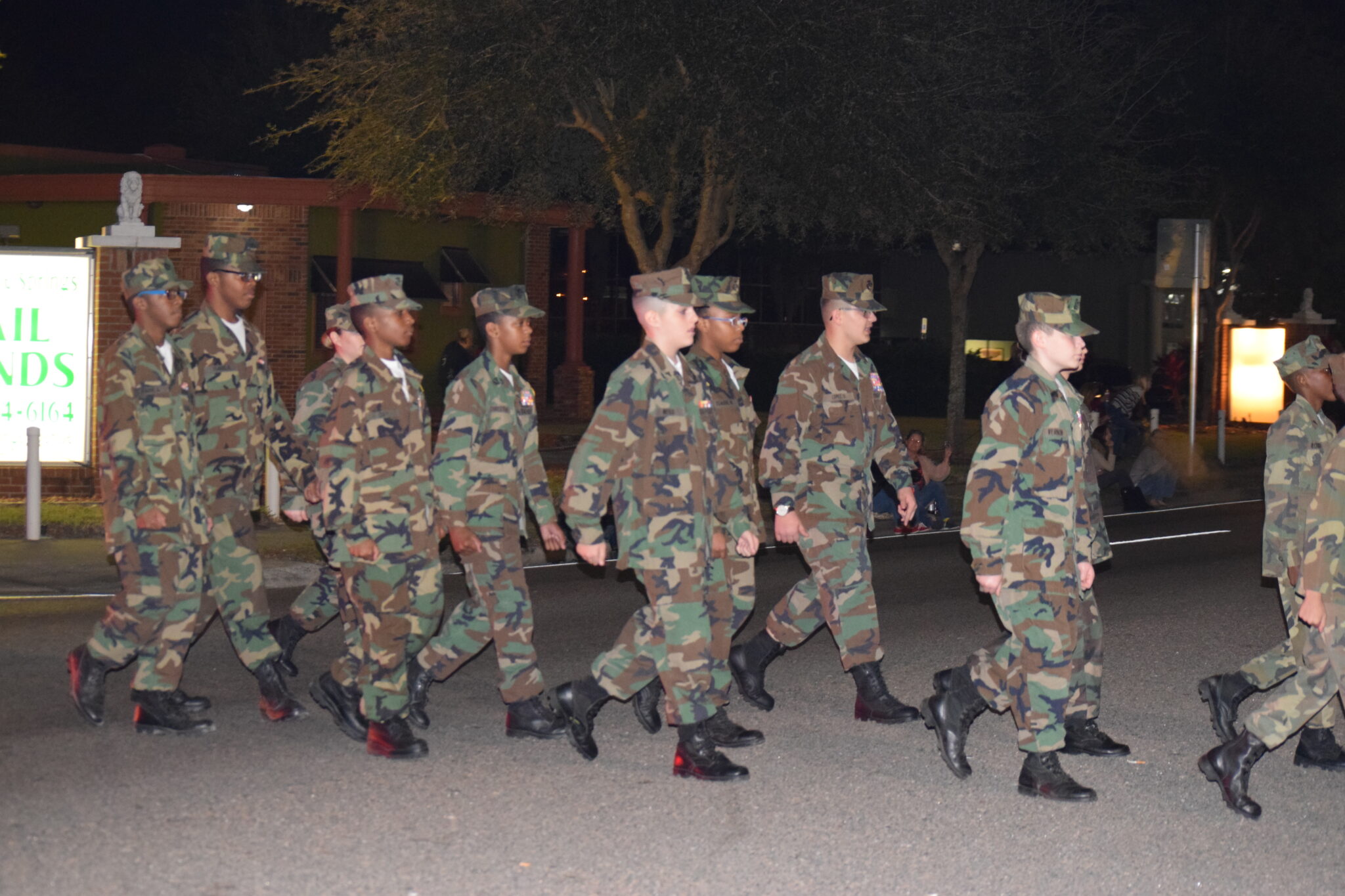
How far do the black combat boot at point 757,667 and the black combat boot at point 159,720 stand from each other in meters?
2.53

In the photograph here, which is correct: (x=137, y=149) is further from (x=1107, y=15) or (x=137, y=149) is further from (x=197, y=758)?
(x=197, y=758)

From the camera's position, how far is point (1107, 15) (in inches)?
931

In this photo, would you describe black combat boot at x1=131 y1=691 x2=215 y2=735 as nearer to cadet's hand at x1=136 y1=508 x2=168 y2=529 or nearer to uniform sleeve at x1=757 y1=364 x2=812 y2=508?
cadet's hand at x1=136 y1=508 x2=168 y2=529

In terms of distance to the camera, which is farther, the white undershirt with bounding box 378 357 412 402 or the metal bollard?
the metal bollard

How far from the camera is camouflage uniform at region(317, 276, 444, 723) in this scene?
6777 millimetres

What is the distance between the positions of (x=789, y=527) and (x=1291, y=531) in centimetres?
223

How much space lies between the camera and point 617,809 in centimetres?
614

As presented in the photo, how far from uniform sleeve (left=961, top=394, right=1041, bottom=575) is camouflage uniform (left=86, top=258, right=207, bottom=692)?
3.40 meters

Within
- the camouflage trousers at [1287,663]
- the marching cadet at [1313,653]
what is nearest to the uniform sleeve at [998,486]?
the marching cadet at [1313,653]

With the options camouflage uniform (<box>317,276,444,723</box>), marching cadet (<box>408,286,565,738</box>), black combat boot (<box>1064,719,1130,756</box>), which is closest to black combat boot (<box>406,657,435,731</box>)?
marching cadet (<box>408,286,565,738</box>)

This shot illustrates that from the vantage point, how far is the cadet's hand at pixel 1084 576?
6.39 metres

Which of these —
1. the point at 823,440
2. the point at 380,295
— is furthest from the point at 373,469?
the point at 823,440

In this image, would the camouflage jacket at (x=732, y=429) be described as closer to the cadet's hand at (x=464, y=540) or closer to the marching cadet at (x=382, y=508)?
the cadet's hand at (x=464, y=540)

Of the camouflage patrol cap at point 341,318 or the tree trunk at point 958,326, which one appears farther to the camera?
the tree trunk at point 958,326
